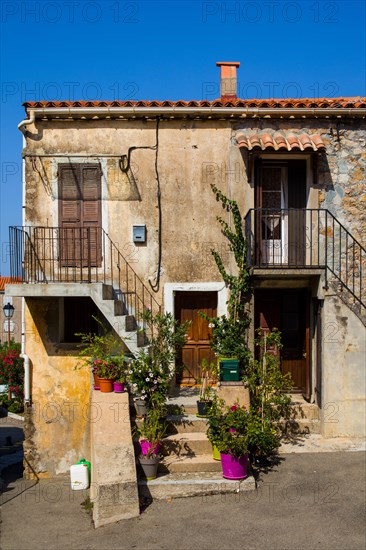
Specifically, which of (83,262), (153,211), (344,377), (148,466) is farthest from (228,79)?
(148,466)

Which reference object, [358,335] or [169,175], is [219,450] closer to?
[358,335]

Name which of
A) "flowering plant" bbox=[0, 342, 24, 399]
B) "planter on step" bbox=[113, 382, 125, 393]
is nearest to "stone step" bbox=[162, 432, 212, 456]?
"planter on step" bbox=[113, 382, 125, 393]

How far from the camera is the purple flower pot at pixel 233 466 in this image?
31.8 ft

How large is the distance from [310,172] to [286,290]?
267 centimetres

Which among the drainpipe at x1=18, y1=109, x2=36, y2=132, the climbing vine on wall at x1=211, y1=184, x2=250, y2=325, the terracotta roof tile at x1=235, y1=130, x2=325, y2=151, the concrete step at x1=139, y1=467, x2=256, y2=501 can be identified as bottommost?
the concrete step at x1=139, y1=467, x2=256, y2=501

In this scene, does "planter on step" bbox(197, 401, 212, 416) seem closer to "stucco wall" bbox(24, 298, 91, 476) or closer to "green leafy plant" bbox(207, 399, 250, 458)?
"green leafy plant" bbox(207, 399, 250, 458)

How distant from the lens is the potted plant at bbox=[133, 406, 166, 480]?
9.66m

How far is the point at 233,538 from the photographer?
8188 mm

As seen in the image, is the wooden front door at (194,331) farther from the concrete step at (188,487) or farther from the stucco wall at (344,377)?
the concrete step at (188,487)

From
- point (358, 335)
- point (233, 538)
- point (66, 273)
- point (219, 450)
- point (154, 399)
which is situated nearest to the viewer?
point (233, 538)

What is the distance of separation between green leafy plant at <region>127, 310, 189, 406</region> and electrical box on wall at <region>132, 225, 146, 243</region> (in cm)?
152

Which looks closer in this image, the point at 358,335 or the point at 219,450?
the point at 219,450

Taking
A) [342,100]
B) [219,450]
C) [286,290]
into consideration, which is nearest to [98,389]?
[219,450]

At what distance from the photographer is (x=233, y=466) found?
9695 mm
